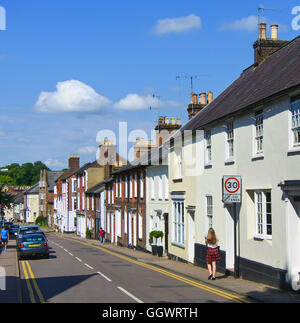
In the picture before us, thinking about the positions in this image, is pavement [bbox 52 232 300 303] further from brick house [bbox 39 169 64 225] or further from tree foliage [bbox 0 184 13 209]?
brick house [bbox 39 169 64 225]

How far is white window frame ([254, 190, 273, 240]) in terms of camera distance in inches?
674

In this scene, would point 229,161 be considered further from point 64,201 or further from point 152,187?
point 64,201

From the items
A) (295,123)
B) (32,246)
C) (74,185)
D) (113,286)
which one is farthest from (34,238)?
(74,185)

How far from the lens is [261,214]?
17.6 metres

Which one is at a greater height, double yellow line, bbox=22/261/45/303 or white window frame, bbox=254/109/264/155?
white window frame, bbox=254/109/264/155

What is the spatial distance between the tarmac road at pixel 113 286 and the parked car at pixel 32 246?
16.0 feet

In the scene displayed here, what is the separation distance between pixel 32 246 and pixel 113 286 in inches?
545

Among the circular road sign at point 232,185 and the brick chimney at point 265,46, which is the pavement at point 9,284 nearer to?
the circular road sign at point 232,185

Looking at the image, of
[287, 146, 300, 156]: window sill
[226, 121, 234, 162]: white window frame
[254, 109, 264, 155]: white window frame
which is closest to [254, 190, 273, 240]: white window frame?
[254, 109, 264, 155]: white window frame

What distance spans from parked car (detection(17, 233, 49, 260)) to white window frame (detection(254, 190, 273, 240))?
16.1m

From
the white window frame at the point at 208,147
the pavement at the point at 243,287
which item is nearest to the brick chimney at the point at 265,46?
the white window frame at the point at 208,147

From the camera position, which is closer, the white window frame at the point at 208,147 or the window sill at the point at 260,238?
the window sill at the point at 260,238

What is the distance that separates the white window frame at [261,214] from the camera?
56.1ft

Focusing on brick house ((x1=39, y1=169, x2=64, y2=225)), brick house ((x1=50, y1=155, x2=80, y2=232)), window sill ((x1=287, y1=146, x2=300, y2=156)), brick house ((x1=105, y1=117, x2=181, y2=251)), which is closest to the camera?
window sill ((x1=287, y1=146, x2=300, y2=156))
